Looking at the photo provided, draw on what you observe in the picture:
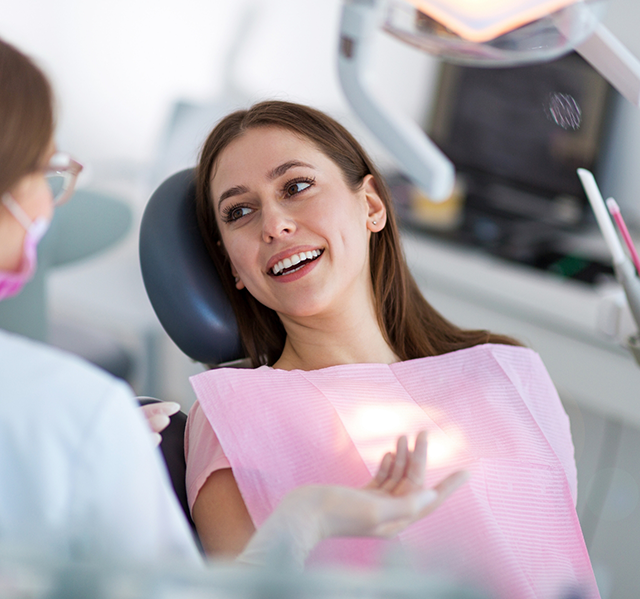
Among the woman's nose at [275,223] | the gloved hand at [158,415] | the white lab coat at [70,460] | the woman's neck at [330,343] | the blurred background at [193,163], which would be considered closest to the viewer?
the white lab coat at [70,460]

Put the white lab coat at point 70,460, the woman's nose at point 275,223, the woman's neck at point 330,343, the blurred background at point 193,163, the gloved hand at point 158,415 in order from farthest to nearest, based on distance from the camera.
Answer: the blurred background at point 193,163
the woman's neck at point 330,343
the woman's nose at point 275,223
the gloved hand at point 158,415
the white lab coat at point 70,460

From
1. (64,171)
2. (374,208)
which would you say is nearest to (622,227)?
(374,208)

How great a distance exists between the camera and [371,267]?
53.1 inches

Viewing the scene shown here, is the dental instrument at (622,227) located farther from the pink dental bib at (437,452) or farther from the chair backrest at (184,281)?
the chair backrest at (184,281)

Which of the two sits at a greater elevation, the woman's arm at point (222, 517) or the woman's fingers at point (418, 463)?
the woman's fingers at point (418, 463)

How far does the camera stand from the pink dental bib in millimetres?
976

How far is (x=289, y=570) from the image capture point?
509mm

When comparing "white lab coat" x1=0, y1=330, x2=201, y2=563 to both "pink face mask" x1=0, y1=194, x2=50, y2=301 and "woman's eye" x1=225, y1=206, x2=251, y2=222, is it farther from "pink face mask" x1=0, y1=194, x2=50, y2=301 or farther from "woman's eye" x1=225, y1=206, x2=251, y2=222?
"woman's eye" x1=225, y1=206, x2=251, y2=222

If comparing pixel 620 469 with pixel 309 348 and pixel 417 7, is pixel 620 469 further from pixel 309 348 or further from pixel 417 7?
pixel 417 7

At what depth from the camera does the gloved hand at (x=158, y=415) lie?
0.88m

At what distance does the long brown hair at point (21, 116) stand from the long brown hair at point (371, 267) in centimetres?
57

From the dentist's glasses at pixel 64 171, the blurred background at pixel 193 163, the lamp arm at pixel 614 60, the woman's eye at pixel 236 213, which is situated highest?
the lamp arm at pixel 614 60

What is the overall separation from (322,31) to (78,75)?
1.15 metres

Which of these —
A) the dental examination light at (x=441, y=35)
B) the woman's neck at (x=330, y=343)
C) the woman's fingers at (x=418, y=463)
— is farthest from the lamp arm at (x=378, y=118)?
the woman's neck at (x=330, y=343)
